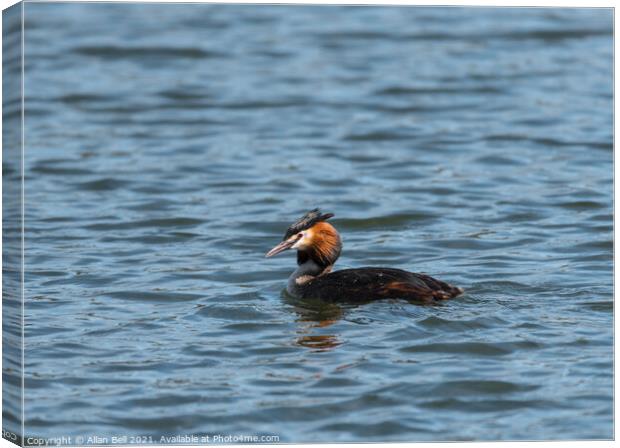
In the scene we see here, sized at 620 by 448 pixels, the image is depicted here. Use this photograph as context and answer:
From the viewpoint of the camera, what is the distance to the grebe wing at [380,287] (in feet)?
34.7

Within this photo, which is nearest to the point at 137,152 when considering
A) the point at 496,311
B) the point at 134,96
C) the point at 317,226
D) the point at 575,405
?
the point at 134,96

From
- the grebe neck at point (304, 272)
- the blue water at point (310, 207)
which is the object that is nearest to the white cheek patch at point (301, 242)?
the grebe neck at point (304, 272)

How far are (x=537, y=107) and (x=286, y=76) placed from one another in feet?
12.9

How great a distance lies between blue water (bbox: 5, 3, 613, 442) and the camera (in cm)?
870

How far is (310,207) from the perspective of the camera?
14883 millimetres

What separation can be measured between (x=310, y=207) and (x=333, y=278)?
394 cm

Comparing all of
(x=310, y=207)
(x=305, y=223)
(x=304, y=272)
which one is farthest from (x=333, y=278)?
(x=310, y=207)

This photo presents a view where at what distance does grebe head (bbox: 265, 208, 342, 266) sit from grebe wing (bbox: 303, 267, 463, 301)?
40cm

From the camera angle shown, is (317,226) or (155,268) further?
(155,268)

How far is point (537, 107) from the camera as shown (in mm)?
19469

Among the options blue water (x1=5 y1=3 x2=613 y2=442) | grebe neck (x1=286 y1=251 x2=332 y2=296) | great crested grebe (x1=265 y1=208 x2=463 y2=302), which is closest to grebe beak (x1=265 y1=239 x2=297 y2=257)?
great crested grebe (x1=265 y1=208 x2=463 y2=302)

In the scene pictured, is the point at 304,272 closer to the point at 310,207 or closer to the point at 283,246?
the point at 283,246

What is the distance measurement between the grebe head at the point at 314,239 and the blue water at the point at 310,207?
44cm

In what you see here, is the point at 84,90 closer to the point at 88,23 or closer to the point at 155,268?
the point at 88,23
